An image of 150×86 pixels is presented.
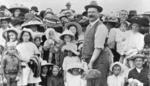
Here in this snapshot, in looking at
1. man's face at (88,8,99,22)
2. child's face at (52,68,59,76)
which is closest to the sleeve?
man's face at (88,8,99,22)

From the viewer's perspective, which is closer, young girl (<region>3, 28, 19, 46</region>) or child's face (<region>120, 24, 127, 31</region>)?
young girl (<region>3, 28, 19, 46</region>)

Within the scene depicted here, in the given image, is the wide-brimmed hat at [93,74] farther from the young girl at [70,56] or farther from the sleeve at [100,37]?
the young girl at [70,56]

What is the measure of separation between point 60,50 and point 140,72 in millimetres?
2244

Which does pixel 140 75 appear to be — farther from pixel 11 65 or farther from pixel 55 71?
pixel 11 65

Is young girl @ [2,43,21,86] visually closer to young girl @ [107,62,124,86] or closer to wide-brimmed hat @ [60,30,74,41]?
wide-brimmed hat @ [60,30,74,41]

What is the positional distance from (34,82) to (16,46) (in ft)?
2.81

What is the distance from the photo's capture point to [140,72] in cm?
706

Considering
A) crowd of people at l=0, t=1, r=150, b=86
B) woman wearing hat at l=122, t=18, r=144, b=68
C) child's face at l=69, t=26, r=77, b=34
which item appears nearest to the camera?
crowd of people at l=0, t=1, r=150, b=86

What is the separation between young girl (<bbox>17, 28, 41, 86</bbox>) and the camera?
7.51 metres

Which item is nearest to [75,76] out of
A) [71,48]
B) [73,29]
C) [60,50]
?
[71,48]

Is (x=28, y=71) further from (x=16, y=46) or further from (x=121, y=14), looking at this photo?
(x=121, y=14)

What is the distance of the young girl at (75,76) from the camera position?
8.10 m

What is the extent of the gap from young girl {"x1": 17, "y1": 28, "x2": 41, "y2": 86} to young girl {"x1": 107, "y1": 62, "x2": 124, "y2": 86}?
5.03ft

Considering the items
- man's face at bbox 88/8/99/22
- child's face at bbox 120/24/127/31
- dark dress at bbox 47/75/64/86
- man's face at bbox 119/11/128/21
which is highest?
man's face at bbox 119/11/128/21
